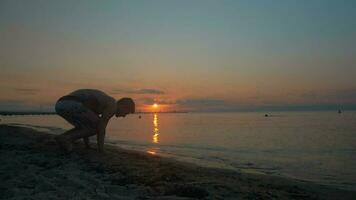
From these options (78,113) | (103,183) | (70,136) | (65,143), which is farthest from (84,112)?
(103,183)

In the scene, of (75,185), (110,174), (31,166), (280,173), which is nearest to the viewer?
(75,185)

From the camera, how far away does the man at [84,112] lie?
412 inches

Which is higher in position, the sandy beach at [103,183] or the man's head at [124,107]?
the man's head at [124,107]

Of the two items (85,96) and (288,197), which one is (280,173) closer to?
(288,197)

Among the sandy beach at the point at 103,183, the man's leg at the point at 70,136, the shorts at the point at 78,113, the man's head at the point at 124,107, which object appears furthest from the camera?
the man's head at the point at 124,107

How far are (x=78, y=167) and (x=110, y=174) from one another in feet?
3.56

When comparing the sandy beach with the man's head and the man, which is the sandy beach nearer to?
the man

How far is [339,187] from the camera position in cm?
1065

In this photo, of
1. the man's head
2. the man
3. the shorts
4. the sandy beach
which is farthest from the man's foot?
the man's head

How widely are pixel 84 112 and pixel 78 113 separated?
17 cm

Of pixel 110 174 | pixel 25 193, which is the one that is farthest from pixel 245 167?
pixel 25 193

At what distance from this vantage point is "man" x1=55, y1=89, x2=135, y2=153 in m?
10.5

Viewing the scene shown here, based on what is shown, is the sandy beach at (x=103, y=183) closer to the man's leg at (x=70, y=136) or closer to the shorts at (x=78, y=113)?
the man's leg at (x=70, y=136)

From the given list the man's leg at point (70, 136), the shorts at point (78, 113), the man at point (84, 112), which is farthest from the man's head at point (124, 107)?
the man's leg at point (70, 136)
